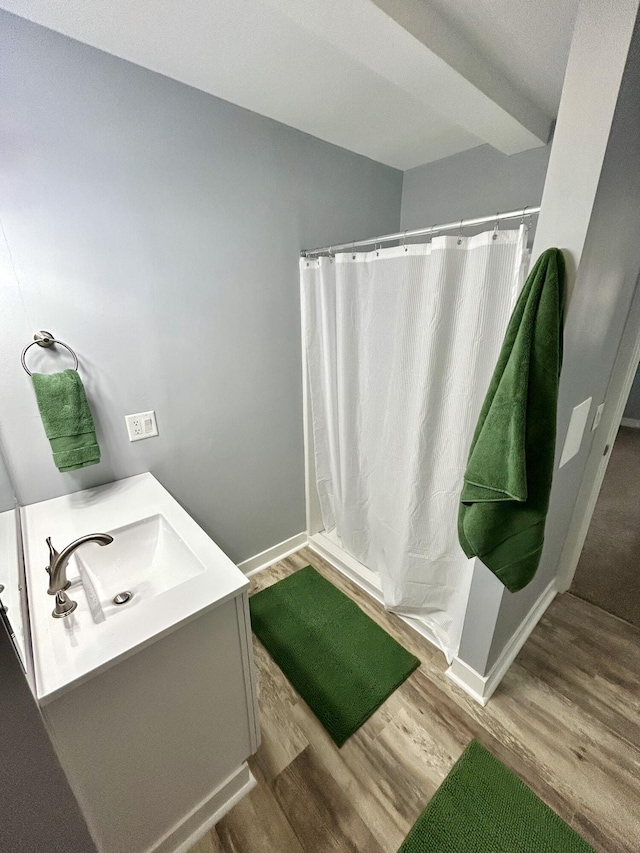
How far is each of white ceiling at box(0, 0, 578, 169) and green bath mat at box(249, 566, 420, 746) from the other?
7.30 ft

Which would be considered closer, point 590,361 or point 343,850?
point 343,850

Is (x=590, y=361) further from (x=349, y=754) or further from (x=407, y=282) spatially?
(x=349, y=754)

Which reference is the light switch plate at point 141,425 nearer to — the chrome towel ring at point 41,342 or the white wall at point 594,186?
the chrome towel ring at point 41,342

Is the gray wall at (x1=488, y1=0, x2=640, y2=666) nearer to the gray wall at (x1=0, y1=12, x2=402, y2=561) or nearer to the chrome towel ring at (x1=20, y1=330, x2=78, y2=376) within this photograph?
the gray wall at (x1=0, y1=12, x2=402, y2=561)

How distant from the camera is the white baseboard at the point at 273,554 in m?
2.04

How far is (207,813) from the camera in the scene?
106 cm

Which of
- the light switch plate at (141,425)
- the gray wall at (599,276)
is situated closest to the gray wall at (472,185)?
the gray wall at (599,276)

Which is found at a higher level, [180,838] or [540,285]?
[540,285]

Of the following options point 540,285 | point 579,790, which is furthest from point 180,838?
point 540,285

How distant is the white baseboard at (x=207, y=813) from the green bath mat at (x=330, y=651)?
332 mm

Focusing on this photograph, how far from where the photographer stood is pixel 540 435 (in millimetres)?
966

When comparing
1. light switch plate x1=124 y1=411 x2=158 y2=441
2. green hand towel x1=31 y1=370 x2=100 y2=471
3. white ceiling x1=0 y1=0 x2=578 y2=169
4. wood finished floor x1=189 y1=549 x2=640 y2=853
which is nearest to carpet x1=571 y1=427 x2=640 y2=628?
wood finished floor x1=189 y1=549 x2=640 y2=853

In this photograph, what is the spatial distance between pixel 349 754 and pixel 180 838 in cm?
57

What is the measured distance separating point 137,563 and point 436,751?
129 centimetres
